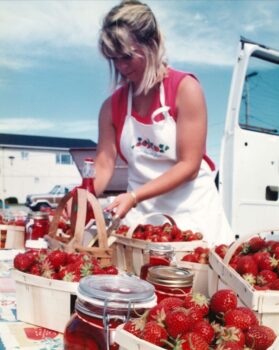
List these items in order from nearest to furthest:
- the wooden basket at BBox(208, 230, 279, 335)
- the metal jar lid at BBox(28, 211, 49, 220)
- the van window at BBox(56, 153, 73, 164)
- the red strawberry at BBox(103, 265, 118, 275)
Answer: the wooden basket at BBox(208, 230, 279, 335)
the red strawberry at BBox(103, 265, 118, 275)
the metal jar lid at BBox(28, 211, 49, 220)
the van window at BBox(56, 153, 73, 164)

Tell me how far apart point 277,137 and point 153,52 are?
2088mm

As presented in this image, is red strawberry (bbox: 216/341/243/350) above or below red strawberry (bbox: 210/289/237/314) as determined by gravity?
below

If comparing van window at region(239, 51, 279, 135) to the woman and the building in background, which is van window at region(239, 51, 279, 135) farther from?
the building in background

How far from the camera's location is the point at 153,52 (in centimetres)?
220

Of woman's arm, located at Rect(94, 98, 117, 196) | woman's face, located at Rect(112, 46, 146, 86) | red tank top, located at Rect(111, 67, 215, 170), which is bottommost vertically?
woman's arm, located at Rect(94, 98, 117, 196)

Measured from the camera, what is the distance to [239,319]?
83cm

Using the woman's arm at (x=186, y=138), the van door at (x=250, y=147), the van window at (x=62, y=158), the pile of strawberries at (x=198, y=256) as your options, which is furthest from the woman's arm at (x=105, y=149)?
the van window at (x=62, y=158)

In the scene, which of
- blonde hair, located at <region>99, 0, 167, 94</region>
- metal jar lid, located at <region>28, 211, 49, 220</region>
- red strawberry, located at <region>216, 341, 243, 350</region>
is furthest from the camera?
metal jar lid, located at <region>28, 211, 49, 220</region>

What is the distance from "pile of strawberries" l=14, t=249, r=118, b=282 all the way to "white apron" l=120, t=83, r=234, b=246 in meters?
0.91

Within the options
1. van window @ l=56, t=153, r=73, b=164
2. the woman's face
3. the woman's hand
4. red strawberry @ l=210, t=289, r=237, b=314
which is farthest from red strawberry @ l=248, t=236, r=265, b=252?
van window @ l=56, t=153, r=73, b=164

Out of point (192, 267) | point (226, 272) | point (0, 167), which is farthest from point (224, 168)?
point (0, 167)

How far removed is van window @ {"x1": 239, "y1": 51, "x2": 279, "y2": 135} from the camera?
3.79 metres

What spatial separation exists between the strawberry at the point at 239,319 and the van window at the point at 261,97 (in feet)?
9.94

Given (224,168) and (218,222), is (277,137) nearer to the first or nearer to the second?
(224,168)
